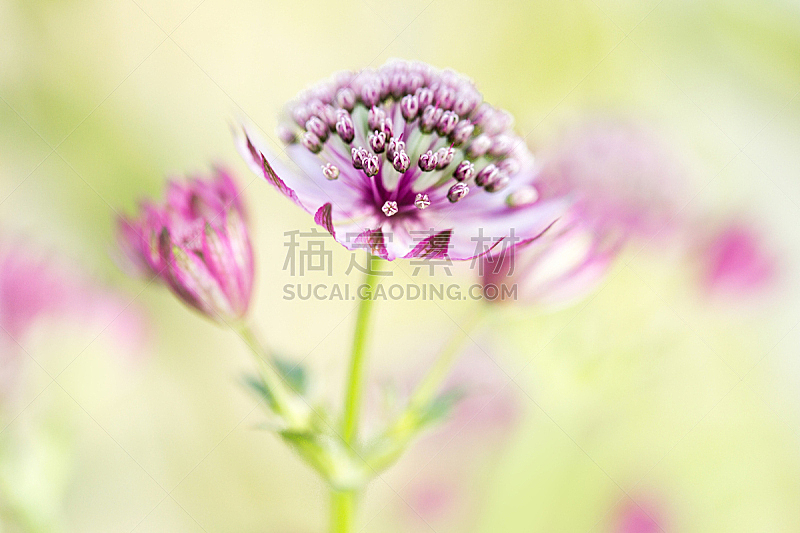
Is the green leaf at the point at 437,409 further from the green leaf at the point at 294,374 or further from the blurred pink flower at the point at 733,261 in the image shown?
the blurred pink flower at the point at 733,261

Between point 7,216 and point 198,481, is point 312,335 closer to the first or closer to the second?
point 198,481

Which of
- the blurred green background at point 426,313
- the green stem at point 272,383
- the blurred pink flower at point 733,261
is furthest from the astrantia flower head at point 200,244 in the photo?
the blurred pink flower at point 733,261

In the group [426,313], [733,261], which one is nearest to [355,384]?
[733,261]

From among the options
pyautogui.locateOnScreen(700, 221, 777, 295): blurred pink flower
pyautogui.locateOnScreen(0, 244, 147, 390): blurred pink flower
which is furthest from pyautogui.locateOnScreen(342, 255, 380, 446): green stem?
pyautogui.locateOnScreen(700, 221, 777, 295): blurred pink flower

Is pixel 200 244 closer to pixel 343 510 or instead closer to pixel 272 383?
pixel 272 383

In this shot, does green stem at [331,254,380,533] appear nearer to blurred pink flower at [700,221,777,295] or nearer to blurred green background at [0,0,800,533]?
blurred green background at [0,0,800,533]

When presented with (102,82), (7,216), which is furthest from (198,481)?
(102,82)
